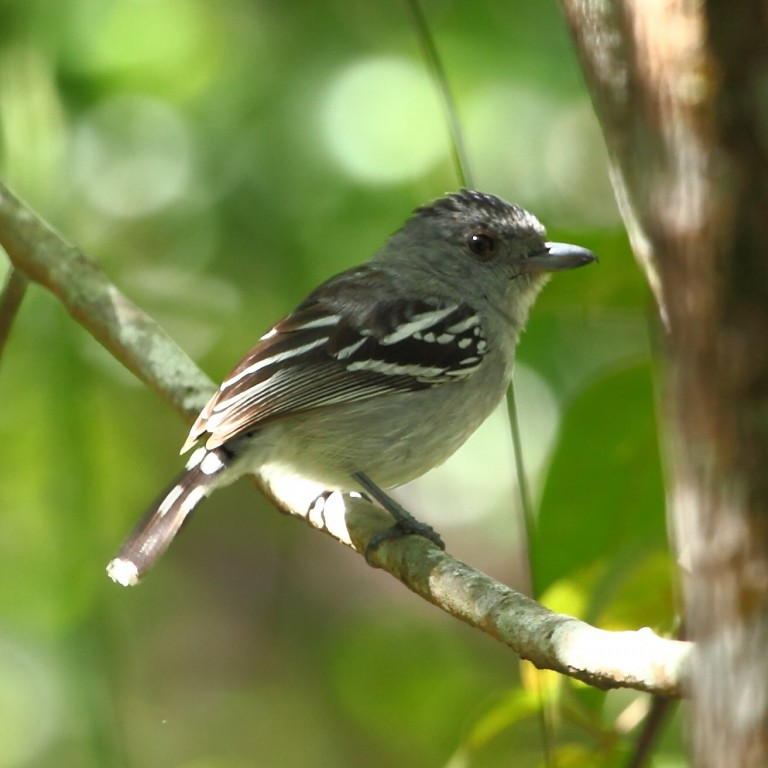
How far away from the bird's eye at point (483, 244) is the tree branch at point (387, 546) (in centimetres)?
130

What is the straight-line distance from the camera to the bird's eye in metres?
4.89

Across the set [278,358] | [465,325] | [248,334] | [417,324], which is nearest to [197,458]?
[278,358]

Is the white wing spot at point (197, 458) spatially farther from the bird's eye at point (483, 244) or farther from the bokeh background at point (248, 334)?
the bird's eye at point (483, 244)

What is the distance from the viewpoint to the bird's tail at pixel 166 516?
3432 mm

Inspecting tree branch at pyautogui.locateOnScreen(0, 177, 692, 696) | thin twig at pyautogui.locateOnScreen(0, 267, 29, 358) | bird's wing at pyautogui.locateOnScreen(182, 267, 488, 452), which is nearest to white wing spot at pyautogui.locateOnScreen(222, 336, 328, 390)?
bird's wing at pyautogui.locateOnScreen(182, 267, 488, 452)

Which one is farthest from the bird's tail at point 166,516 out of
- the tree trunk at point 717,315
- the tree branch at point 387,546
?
the tree trunk at point 717,315

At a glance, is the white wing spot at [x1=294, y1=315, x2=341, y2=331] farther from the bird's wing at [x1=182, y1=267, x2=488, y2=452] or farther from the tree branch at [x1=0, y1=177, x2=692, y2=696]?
the tree branch at [x1=0, y1=177, x2=692, y2=696]

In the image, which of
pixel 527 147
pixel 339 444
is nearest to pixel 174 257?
pixel 527 147

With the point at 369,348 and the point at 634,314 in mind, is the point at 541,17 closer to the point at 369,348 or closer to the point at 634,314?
the point at 369,348

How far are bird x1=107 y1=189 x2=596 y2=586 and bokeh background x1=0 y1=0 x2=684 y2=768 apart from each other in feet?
1.69

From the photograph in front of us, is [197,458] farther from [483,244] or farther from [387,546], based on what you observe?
[483,244]

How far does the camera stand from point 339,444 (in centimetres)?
419

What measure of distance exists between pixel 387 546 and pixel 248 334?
3032 mm

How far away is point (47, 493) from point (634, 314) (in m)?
3.44
